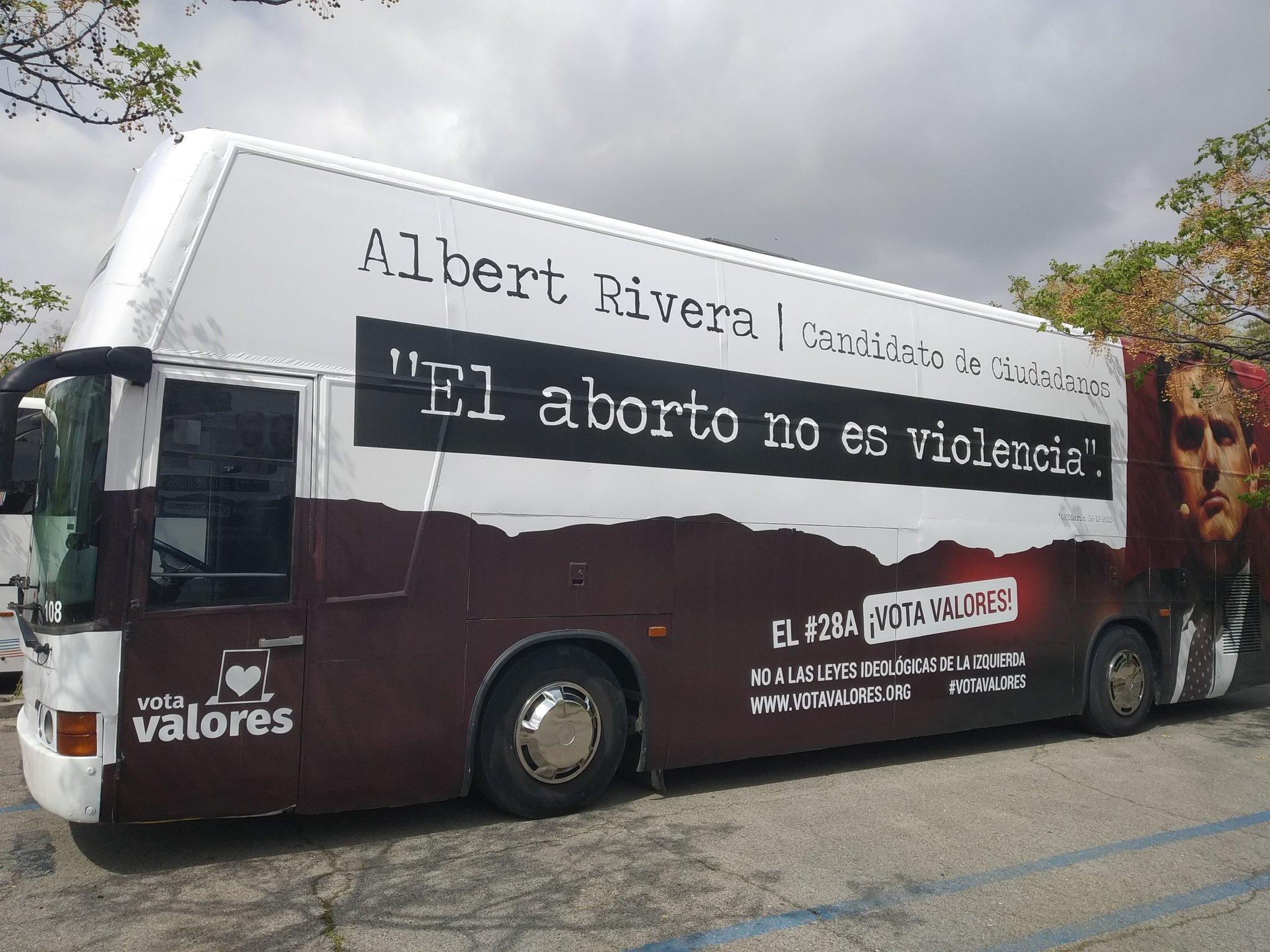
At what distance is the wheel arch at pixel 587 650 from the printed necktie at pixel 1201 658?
6638 mm

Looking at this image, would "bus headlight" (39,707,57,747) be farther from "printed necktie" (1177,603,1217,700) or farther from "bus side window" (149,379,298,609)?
"printed necktie" (1177,603,1217,700)

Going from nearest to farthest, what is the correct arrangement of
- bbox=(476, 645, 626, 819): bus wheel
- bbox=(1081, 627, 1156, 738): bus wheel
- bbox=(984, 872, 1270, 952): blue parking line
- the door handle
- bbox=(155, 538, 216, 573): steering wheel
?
1. bbox=(984, 872, 1270, 952): blue parking line
2. bbox=(155, 538, 216, 573): steering wheel
3. the door handle
4. bbox=(476, 645, 626, 819): bus wheel
5. bbox=(1081, 627, 1156, 738): bus wheel

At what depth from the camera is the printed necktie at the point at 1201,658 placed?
1032 centimetres

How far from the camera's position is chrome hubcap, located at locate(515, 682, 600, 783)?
244 inches

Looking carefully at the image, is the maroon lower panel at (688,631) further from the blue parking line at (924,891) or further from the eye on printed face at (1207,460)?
the blue parking line at (924,891)

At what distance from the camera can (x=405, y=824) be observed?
625 cm

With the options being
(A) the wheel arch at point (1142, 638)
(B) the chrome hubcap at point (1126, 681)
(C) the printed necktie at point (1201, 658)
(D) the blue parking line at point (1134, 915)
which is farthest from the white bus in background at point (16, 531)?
(C) the printed necktie at point (1201, 658)

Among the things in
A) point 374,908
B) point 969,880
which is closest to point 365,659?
point 374,908

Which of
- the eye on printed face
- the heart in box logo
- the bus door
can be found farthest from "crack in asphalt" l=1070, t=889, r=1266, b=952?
the eye on printed face

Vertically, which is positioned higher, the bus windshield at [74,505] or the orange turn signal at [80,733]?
the bus windshield at [74,505]

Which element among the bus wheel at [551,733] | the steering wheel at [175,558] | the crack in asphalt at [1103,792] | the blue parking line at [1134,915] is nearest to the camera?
the blue parking line at [1134,915]

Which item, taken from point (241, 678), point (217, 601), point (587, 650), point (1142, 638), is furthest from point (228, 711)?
point (1142, 638)

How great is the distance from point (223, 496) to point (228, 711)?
3.61 ft

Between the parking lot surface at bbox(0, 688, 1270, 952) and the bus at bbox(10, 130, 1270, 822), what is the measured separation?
0.39 m
